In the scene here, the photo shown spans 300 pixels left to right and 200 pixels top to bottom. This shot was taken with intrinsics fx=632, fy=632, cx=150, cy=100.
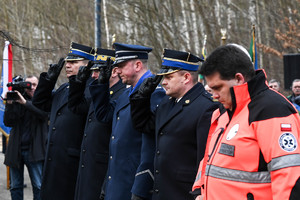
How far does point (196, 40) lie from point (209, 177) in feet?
63.2

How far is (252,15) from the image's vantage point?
2206cm

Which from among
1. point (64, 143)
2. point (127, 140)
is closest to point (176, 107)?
point (127, 140)

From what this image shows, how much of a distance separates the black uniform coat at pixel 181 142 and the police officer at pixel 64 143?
7.46ft

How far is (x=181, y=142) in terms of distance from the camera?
4.84 meters

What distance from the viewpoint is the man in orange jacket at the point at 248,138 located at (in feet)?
10.9

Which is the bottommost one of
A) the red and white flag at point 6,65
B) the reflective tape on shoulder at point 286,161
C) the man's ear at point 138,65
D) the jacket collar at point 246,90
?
the reflective tape on shoulder at point 286,161

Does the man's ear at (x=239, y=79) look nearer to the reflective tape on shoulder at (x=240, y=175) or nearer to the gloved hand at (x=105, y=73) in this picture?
the reflective tape on shoulder at (x=240, y=175)

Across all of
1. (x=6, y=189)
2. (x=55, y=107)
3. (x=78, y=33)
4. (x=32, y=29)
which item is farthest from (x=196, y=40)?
(x=55, y=107)

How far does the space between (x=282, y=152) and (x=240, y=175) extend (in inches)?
12.2

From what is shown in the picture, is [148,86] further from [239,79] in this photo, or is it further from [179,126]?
[239,79]

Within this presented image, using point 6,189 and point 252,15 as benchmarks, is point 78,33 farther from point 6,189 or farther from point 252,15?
point 6,189

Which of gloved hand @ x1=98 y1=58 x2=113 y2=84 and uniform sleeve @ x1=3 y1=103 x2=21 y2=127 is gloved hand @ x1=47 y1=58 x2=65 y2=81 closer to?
gloved hand @ x1=98 y1=58 x2=113 y2=84

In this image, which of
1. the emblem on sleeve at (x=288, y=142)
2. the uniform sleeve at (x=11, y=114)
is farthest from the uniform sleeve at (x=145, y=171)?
the uniform sleeve at (x=11, y=114)

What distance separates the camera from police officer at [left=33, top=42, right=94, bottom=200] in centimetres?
717
